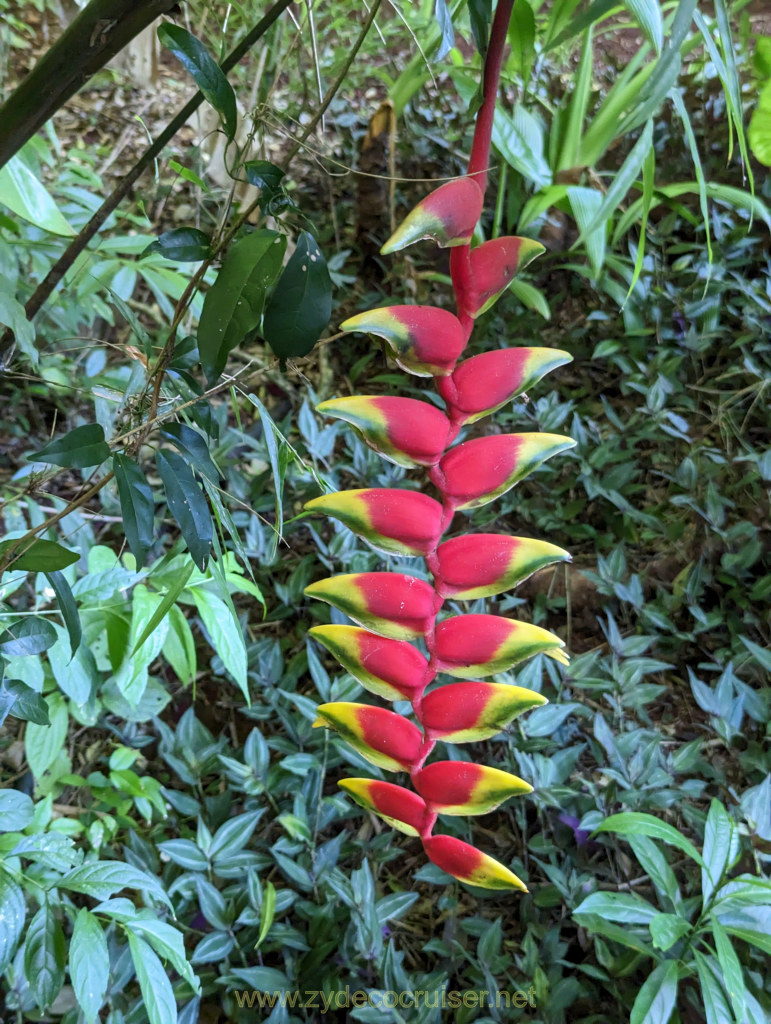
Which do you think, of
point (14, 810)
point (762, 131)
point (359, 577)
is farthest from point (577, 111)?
point (14, 810)

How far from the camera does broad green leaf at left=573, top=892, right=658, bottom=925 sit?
2.15 feet

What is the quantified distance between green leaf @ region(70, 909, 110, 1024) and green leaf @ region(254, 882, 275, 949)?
224mm

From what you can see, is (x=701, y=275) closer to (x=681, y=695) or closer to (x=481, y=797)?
(x=681, y=695)

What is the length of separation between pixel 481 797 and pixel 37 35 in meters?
2.33

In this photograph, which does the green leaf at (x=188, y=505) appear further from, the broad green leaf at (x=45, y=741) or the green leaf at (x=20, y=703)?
the broad green leaf at (x=45, y=741)

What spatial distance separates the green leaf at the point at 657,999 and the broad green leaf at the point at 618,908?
46 mm

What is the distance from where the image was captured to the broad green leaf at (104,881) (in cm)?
53

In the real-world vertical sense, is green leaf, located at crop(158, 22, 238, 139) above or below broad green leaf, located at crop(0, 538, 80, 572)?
above

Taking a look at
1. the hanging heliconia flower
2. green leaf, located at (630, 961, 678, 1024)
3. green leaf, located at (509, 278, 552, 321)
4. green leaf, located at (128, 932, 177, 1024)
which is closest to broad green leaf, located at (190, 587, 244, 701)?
green leaf, located at (128, 932, 177, 1024)

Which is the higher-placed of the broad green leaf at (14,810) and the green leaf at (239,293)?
the green leaf at (239,293)

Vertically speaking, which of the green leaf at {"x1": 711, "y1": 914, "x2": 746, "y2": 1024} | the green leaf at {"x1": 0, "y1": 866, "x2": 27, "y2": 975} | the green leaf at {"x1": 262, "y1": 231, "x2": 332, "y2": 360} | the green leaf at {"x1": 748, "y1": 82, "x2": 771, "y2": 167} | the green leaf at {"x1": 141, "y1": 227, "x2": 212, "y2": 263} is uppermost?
the green leaf at {"x1": 748, "y1": 82, "x2": 771, "y2": 167}

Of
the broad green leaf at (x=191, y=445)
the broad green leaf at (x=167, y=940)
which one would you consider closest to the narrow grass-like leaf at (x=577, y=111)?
the broad green leaf at (x=191, y=445)

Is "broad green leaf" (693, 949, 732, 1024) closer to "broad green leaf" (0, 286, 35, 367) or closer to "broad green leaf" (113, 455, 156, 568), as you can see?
"broad green leaf" (113, 455, 156, 568)

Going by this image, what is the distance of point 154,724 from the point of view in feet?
3.19
